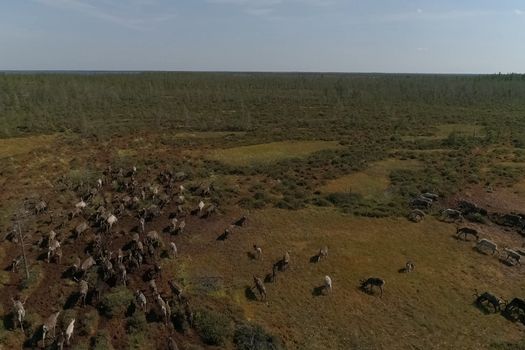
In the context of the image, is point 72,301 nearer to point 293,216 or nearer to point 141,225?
point 141,225

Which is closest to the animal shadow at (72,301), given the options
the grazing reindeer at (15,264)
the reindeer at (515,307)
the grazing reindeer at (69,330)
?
the grazing reindeer at (69,330)

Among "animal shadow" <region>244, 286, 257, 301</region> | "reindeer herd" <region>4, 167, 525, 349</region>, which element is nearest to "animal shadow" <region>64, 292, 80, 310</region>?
"reindeer herd" <region>4, 167, 525, 349</region>

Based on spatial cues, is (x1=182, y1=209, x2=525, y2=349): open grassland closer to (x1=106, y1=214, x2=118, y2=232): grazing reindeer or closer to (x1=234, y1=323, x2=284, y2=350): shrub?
(x1=234, y1=323, x2=284, y2=350): shrub

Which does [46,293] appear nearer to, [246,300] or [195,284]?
[195,284]

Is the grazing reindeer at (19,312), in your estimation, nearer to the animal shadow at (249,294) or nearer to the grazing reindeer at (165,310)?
the grazing reindeer at (165,310)

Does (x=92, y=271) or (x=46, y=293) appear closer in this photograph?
(x=46, y=293)

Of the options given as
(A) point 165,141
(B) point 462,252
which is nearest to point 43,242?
(B) point 462,252
